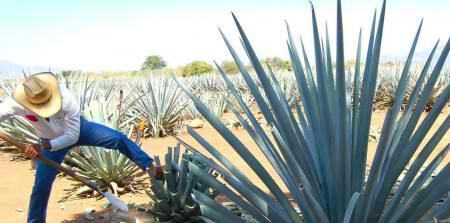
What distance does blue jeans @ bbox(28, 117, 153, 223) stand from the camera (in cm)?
330

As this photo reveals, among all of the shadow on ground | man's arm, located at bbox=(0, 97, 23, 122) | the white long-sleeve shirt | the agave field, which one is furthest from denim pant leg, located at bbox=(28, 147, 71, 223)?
the agave field

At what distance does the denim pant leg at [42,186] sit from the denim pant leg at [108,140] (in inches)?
7.5

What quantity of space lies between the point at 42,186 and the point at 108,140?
21.8 inches

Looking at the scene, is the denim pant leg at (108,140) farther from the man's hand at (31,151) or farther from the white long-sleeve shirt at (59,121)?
the man's hand at (31,151)

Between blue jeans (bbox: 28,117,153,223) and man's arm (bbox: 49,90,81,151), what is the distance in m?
0.17

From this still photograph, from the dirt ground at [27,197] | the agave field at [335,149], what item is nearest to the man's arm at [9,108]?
the dirt ground at [27,197]

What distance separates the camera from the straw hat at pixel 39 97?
3.04m

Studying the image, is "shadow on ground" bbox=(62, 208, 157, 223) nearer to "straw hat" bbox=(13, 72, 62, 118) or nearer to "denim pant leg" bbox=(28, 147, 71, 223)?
"denim pant leg" bbox=(28, 147, 71, 223)

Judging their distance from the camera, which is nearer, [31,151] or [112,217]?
[31,151]

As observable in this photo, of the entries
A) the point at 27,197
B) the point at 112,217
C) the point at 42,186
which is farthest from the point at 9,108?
the point at 27,197

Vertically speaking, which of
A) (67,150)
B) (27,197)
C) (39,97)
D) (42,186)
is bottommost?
(27,197)

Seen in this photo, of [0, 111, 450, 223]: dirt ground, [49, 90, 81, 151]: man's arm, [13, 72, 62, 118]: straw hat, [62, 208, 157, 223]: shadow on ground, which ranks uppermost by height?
[13, 72, 62, 118]: straw hat

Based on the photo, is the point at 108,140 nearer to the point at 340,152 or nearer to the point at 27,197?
the point at 27,197

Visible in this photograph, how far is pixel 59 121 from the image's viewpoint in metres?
3.22
